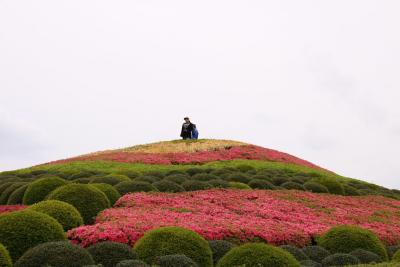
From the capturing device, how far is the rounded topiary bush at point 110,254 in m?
10.3

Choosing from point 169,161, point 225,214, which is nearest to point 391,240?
point 225,214

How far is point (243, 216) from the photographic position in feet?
53.0

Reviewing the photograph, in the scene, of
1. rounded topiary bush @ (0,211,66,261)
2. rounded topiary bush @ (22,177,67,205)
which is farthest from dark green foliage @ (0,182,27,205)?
rounded topiary bush @ (0,211,66,261)

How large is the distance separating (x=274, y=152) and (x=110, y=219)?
84.3ft

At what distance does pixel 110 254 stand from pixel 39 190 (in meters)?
7.87

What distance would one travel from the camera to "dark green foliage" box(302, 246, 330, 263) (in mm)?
12062

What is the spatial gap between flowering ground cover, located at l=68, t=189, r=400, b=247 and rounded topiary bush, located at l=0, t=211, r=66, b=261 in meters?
1.27

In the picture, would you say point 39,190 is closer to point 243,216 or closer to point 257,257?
point 243,216

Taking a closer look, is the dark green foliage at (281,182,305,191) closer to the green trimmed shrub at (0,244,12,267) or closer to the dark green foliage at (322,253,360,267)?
the dark green foliage at (322,253,360,267)

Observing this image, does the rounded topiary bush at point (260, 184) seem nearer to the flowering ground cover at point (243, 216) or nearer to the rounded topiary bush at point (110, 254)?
the flowering ground cover at point (243, 216)

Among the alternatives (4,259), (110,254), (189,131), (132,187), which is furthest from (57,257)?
(189,131)

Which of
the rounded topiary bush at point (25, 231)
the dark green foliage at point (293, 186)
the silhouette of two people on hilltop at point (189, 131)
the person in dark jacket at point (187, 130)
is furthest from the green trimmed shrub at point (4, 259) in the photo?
the silhouette of two people on hilltop at point (189, 131)

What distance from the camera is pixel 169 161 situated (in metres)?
32.5

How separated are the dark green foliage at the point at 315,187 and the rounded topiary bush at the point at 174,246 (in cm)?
1322
